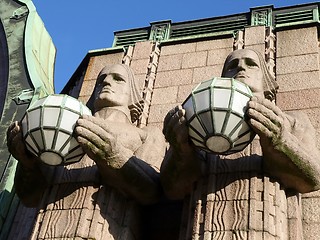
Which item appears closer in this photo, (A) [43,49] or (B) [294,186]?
(B) [294,186]

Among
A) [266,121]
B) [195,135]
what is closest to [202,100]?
[195,135]

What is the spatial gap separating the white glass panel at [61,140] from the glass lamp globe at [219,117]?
120cm

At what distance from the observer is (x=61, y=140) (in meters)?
5.55

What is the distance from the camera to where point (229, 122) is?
5012 mm

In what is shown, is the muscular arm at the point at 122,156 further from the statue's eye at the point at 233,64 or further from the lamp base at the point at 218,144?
the statue's eye at the point at 233,64

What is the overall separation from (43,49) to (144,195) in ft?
21.4

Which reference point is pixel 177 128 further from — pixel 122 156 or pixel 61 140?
pixel 61 140

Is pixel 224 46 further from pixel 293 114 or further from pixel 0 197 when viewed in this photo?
pixel 0 197

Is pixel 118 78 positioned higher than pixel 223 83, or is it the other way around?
pixel 118 78

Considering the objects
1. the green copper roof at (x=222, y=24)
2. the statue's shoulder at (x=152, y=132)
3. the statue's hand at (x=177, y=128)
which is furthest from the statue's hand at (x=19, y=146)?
the green copper roof at (x=222, y=24)

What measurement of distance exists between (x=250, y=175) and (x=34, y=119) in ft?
6.90

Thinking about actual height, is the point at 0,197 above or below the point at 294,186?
above

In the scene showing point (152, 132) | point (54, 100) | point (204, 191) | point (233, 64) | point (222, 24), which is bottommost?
point (204, 191)

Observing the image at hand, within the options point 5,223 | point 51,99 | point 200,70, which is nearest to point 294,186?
point 51,99
